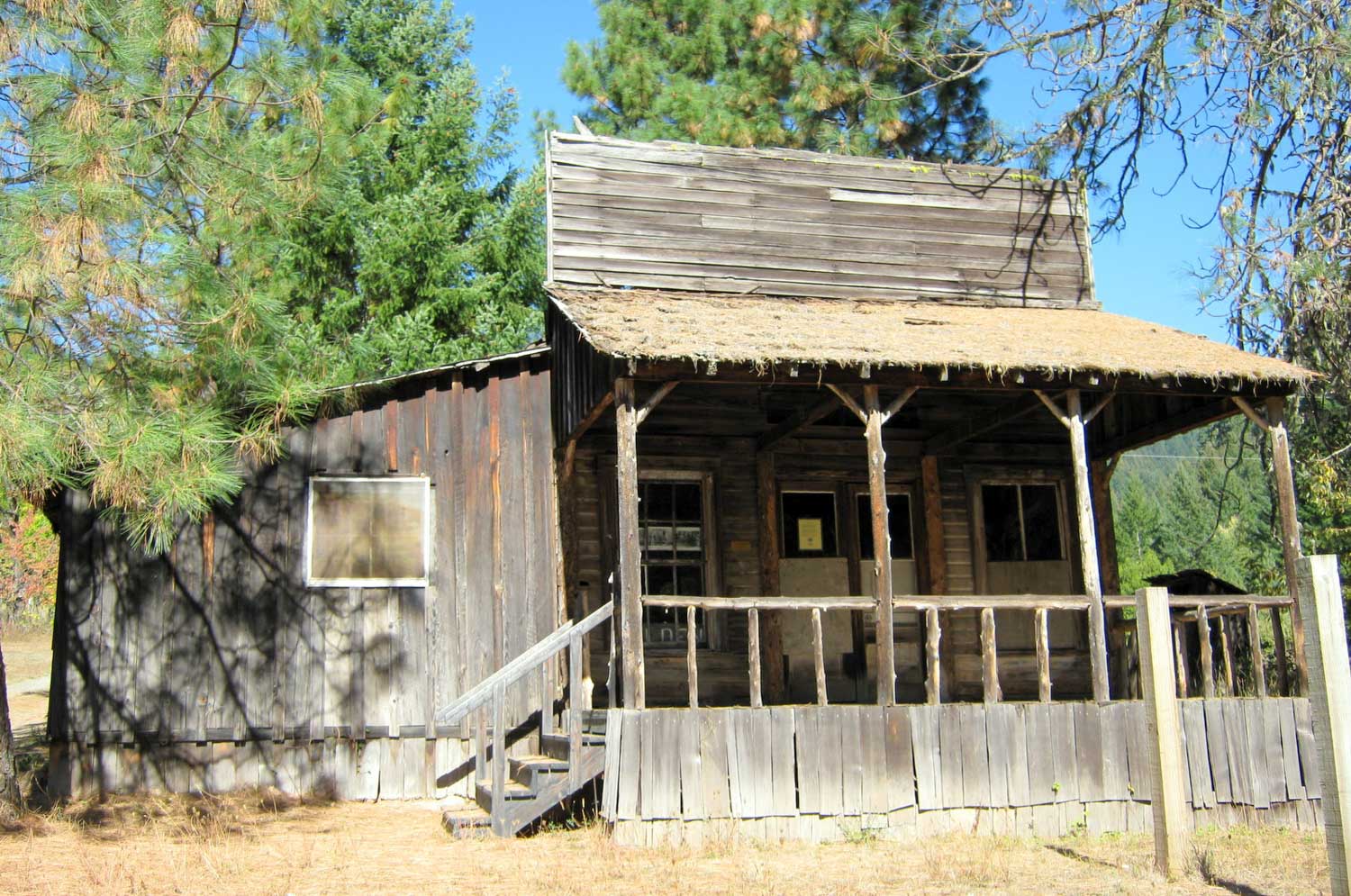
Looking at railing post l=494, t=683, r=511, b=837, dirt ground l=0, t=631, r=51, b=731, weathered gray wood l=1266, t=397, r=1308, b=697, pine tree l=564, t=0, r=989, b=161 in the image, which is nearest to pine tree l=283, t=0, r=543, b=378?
pine tree l=564, t=0, r=989, b=161

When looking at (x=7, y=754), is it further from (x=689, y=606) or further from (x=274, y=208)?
(x=689, y=606)

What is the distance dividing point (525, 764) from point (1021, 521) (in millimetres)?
→ 6566

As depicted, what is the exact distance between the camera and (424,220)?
66.5ft

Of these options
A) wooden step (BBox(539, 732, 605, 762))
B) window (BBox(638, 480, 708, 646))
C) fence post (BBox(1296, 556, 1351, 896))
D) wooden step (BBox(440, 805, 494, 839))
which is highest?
window (BBox(638, 480, 708, 646))

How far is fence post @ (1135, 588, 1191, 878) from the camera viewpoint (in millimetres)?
7180

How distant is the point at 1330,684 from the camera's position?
6.16m

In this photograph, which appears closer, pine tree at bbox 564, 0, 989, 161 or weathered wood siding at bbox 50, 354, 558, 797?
weathered wood siding at bbox 50, 354, 558, 797

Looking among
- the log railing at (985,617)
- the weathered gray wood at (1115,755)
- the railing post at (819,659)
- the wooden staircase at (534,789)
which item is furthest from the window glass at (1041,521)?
the wooden staircase at (534,789)

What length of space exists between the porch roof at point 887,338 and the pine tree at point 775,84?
9.04m

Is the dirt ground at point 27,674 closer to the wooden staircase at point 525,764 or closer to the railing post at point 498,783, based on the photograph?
the wooden staircase at point 525,764

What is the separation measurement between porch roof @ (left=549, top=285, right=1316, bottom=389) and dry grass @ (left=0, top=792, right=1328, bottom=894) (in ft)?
11.5

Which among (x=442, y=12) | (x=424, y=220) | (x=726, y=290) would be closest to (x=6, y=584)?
(x=424, y=220)

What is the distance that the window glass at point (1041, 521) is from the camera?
1337 centimetres

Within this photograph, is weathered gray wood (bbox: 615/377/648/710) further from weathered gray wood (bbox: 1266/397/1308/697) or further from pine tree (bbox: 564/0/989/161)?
pine tree (bbox: 564/0/989/161)
